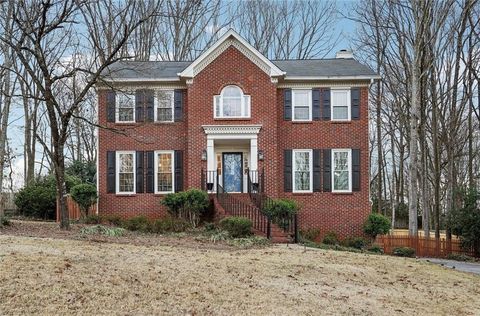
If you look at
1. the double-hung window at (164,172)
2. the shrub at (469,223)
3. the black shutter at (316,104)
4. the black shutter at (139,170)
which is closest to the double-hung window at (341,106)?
the black shutter at (316,104)

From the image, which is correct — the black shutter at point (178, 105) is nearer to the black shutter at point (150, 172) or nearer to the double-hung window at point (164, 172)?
the double-hung window at point (164, 172)

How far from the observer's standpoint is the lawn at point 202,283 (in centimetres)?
822

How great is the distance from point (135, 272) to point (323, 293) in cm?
319

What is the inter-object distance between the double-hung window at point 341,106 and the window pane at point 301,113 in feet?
3.69

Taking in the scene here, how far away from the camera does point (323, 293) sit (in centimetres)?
1009

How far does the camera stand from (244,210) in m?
21.2

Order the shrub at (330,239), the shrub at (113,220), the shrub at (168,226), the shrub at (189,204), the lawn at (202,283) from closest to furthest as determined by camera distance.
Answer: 1. the lawn at (202,283)
2. the shrub at (168,226)
3. the shrub at (330,239)
4. the shrub at (189,204)
5. the shrub at (113,220)

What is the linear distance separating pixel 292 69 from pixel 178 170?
259 inches

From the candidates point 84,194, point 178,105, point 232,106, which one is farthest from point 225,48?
point 84,194

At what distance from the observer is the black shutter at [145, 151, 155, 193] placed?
81.4 ft

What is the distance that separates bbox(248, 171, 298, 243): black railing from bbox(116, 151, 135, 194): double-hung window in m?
4.98

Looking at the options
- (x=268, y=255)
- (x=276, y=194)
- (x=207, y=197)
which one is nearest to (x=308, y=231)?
(x=276, y=194)

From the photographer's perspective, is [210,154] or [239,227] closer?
[239,227]

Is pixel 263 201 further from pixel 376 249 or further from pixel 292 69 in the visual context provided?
pixel 292 69
